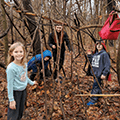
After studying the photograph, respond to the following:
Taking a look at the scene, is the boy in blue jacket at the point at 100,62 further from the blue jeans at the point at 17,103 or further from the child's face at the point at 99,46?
the blue jeans at the point at 17,103

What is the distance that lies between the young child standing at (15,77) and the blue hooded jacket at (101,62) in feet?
5.79

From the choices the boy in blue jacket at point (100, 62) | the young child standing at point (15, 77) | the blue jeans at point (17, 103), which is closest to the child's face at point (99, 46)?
the boy in blue jacket at point (100, 62)

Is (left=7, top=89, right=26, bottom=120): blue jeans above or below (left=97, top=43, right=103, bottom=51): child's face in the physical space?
below

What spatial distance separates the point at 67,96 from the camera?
2.79 m

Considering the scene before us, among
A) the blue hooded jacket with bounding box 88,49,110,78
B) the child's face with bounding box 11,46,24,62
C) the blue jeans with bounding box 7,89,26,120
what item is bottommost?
the blue jeans with bounding box 7,89,26,120

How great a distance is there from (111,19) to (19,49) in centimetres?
157

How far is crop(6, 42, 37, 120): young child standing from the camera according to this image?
1.32 metres

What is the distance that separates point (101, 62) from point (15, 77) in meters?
1.95

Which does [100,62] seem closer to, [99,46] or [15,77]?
[99,46]

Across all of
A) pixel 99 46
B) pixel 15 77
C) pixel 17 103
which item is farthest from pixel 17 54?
pixel 99 46

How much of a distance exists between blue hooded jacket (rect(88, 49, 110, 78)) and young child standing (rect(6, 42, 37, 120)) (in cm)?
176

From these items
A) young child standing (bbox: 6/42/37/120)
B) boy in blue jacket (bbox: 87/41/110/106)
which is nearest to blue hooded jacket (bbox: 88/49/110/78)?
boy in blue jacket (bbox: 87/41/110/106)

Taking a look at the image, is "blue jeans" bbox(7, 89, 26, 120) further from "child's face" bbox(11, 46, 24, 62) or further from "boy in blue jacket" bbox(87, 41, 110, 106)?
"boy in blue jacket" bbox(87, 41, 110, 106)

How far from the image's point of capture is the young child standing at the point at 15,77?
51.9 inches
